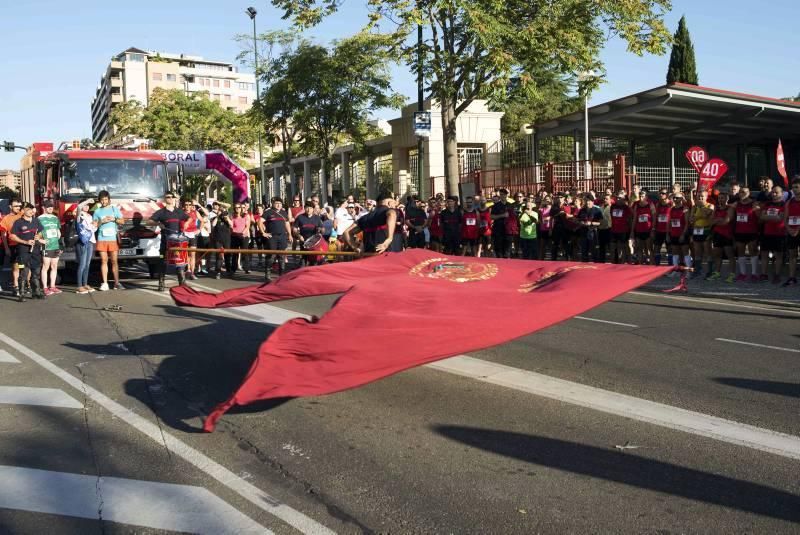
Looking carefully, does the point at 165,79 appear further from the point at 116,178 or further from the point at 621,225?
the point at 621,225

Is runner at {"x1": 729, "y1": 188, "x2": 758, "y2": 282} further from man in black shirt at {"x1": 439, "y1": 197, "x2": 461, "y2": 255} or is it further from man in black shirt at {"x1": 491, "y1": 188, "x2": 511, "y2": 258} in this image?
man in black shirt at {"x1": 439, "y1": 197, "x2": 461, "y2": 255}

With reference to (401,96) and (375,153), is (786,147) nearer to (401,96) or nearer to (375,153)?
(401,96)

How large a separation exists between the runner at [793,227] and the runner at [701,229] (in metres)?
1.86

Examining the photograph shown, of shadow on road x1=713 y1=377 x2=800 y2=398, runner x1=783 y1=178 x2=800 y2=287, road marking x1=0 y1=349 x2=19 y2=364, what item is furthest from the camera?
runner x1=783 y1=178 x2=800 y2=287

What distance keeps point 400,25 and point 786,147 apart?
19344 mm

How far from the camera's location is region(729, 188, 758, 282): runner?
15.4 meters

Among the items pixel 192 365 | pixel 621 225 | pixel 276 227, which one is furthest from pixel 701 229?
pixel 192 365

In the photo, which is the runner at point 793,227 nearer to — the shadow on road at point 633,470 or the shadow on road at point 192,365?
the shadow on road at point 192,365

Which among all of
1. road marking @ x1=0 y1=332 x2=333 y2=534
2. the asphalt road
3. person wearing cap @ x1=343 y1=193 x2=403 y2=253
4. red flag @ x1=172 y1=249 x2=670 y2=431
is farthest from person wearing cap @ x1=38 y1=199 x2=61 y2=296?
red flag @ x1=172 y1=249 x2=670 y2=431

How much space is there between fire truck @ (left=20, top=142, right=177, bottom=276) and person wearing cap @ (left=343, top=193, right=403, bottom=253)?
25.8 ft

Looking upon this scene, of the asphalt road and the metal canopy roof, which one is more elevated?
the metal canopy roof

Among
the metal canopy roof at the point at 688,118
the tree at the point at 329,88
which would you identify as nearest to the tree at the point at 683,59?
the metal canopy roof at the point at 688,118

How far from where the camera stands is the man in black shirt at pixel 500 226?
20266 millimetres

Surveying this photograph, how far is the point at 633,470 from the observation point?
4898mm
